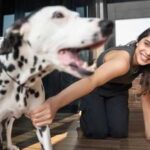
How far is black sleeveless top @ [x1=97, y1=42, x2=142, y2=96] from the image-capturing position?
2438 mm

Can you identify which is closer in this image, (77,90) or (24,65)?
(24,65)

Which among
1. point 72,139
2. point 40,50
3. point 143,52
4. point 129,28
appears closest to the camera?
point 40,50

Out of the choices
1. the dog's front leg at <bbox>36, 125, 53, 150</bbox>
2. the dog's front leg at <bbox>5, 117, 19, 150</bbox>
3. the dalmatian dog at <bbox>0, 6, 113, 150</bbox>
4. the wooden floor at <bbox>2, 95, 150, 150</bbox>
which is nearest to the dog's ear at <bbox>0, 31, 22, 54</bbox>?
the dalmatian dog at <bbox>0, 6, 113, 150</bbox>

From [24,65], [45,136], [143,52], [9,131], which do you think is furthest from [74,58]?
[9,131]

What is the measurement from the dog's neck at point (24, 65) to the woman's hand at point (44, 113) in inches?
5.1

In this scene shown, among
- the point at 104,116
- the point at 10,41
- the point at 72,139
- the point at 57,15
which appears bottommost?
the point at 72,139

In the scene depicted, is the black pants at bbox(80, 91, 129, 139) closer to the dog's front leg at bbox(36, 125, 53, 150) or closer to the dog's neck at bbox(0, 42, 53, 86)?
the dog's front leg at bbox(36, 125, 53, 150)

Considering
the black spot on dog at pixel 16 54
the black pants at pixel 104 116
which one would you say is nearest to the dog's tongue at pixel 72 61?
the black spot on dog at pixel 16 54

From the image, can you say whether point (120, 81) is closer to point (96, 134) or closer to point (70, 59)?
point (96, 134)

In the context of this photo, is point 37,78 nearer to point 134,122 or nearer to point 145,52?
point 145,52

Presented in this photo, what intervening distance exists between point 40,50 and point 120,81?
3.68ft

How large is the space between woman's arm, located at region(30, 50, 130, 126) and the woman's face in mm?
76

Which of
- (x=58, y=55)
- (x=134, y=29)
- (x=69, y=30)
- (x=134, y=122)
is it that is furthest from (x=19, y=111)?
(x=134, y=29)

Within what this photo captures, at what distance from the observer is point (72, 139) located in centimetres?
276
